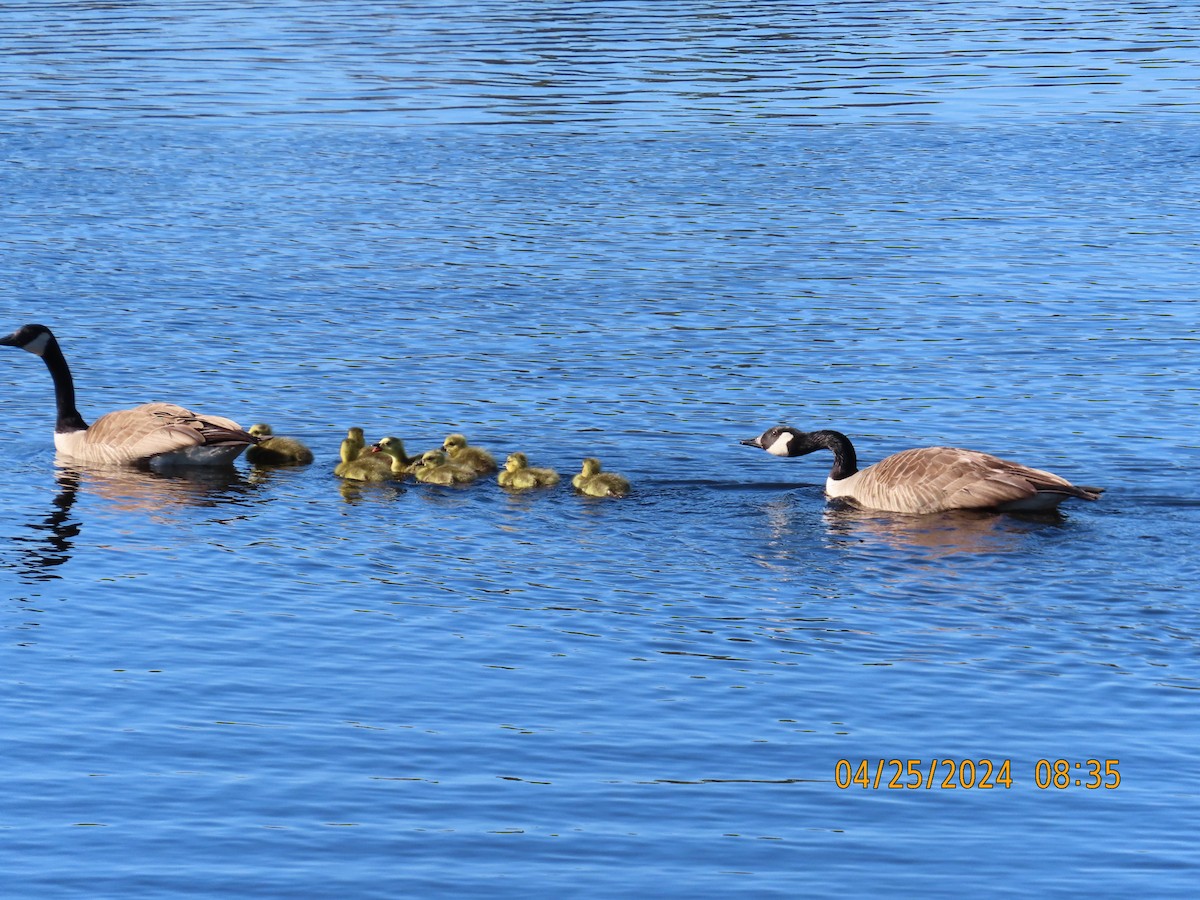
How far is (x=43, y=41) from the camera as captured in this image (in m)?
66.7

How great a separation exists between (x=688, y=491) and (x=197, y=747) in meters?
7.74

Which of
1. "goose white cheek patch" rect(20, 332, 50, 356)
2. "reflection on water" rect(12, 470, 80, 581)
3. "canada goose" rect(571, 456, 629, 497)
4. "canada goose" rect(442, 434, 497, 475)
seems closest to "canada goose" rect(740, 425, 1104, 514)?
"canada goose" rect(571, 456, 629, 497)

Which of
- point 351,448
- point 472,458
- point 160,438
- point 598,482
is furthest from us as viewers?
point 160,438

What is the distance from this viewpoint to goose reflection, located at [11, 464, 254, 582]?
19109 mm

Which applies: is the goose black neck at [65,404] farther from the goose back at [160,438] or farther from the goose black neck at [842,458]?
the goose black neck at [842,458]

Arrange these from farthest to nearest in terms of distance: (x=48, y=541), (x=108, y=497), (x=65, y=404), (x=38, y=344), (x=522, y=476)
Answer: (x=38, y=344) < (x=65, y=404) < (x=108, y=497) < (x=522, y=476) < (x=48, y=541)

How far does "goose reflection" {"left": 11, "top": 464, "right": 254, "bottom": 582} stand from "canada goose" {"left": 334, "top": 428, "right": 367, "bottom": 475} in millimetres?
956

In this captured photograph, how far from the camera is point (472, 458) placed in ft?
69.7

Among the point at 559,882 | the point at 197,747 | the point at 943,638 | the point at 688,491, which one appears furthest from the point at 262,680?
the point at 688,491

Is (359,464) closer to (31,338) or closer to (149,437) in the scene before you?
(149,437)

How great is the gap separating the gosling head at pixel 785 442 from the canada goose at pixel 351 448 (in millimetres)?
3909

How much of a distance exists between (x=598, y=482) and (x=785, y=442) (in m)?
2.25
